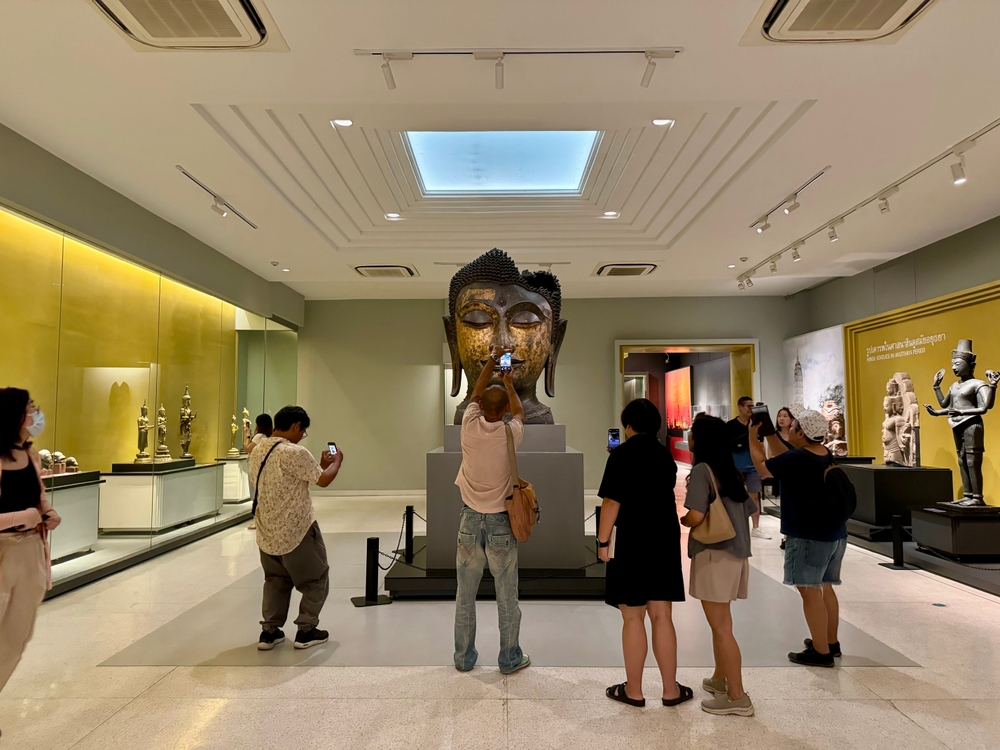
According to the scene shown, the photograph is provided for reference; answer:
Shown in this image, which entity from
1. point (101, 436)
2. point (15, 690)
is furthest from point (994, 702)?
point (101, 436)

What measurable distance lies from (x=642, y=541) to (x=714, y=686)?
94 cm

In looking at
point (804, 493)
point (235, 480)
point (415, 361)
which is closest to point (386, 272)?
point (415, 361)

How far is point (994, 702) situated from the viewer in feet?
9.55

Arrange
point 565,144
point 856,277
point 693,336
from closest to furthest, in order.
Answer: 1. point 565,144
2. point 856,277
3. point 693,336

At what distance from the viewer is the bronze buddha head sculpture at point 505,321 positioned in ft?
16.3

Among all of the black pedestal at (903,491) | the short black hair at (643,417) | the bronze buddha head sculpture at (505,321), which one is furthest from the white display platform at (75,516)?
the black pedestal at (903,491)

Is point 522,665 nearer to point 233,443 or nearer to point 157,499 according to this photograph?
point 157,499

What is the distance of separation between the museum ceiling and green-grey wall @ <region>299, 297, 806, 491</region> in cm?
365

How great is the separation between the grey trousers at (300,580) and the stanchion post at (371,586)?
33.7 inches

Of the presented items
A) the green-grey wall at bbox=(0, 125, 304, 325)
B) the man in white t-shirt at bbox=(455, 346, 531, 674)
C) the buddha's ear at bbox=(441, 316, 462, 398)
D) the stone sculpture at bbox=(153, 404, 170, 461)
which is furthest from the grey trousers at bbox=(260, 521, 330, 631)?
the stone sculpture at bbox=(153, 404, 170, 461)

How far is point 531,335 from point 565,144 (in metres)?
2.04

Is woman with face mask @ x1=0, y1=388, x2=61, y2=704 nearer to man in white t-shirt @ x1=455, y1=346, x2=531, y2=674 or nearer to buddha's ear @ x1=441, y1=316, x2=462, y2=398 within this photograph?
man in white t-shirt @ x1=455, y1=346, x2=531, y2=674

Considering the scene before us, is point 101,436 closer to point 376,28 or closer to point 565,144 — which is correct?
point 376,28

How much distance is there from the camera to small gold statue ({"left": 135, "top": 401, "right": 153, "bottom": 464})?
20.9 feet
